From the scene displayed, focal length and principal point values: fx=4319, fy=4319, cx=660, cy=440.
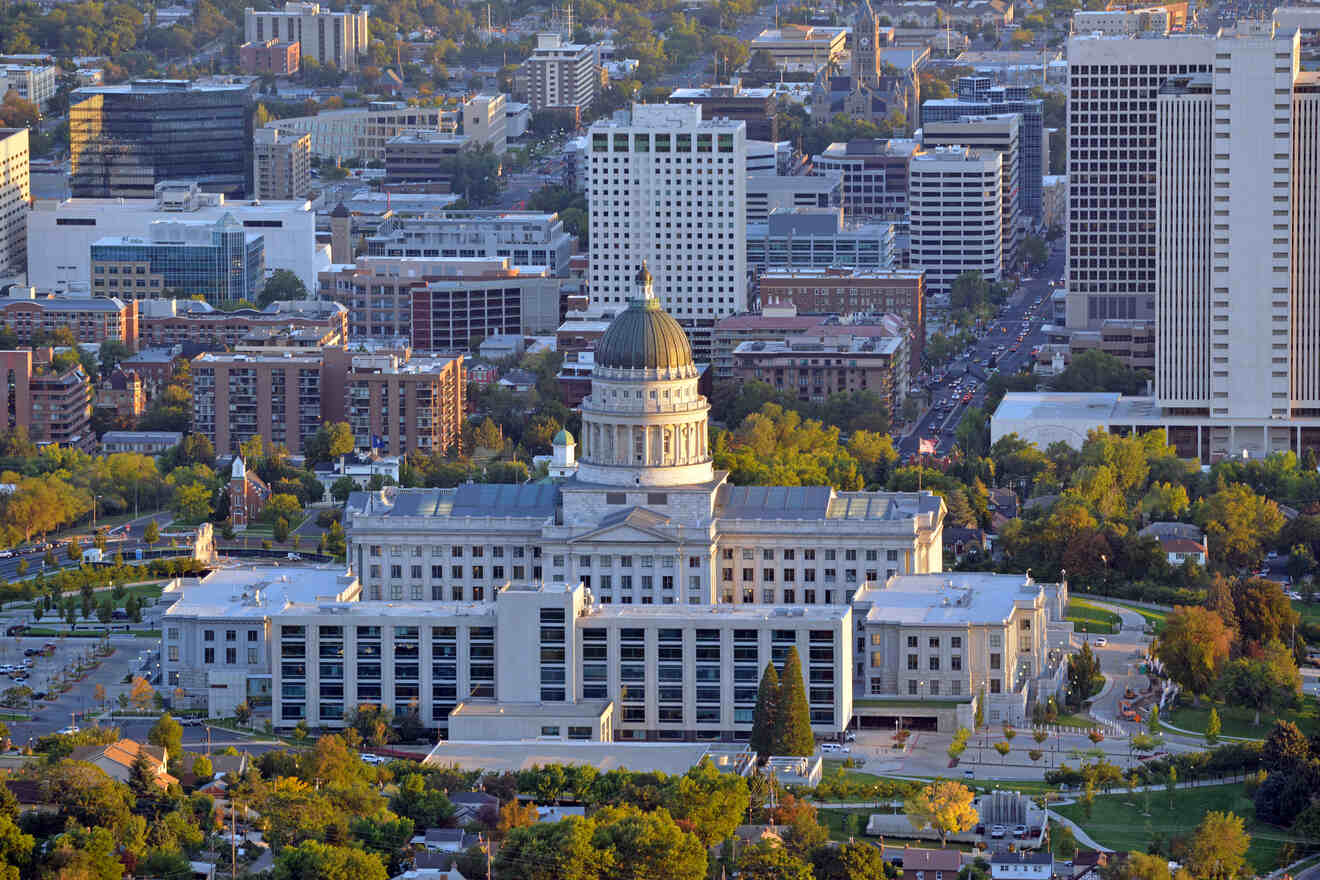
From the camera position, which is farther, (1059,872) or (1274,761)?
(1274,761)

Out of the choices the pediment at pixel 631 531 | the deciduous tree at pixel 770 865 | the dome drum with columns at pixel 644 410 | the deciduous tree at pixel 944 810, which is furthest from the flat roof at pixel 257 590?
the deciduous tree at pixel 770 865

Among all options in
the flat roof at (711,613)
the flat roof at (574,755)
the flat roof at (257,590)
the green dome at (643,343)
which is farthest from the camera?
the green dome at (643,343)

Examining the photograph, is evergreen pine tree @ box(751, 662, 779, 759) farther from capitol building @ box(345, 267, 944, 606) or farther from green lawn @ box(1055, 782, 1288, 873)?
capitol building @ box(345, 267, 944, 606)

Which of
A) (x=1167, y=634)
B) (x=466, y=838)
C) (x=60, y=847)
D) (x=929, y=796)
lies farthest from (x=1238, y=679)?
(x=60, y=847)

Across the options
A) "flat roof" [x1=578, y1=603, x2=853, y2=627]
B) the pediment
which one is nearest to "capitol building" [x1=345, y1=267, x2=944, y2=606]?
the pediment

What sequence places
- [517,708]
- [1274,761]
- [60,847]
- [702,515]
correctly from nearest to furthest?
1. [60,847]
2. [1274,761]
3. [517,708]
4. [702,515]

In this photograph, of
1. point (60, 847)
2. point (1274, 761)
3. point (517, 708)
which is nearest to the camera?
point (60, 847)

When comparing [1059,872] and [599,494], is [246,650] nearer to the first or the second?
[599,494]

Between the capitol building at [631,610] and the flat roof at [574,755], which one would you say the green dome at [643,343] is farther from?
the flat roof at [574,755]
